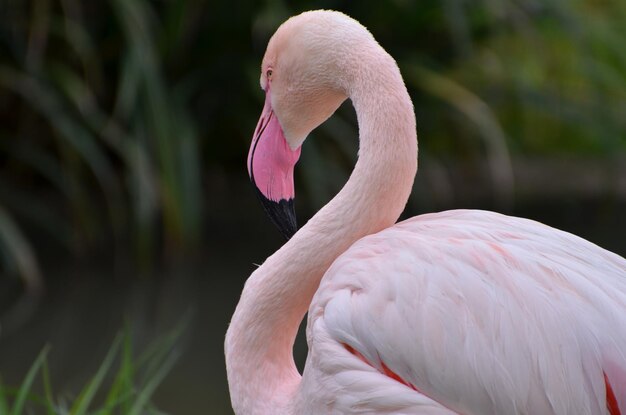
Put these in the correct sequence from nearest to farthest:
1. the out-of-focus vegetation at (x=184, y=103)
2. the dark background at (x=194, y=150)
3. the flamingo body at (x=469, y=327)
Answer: the flamingo body at (x=469, y=327) → the dark background at (x=194, y=150) → the out-of-focus vegetation at (x=184, y=103)

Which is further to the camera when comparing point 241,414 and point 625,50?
point 625,50

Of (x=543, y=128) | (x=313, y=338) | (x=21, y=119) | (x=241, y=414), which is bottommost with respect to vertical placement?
(x=543, y=128)

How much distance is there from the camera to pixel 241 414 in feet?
7.77

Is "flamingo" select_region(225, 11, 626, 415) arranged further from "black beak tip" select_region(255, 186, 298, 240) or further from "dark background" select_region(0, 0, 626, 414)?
Answer: "dark background" select_region(0, 0, 626, 414)

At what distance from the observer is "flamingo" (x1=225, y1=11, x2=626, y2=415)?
195 centimetres

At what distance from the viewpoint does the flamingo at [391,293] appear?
1.95 m

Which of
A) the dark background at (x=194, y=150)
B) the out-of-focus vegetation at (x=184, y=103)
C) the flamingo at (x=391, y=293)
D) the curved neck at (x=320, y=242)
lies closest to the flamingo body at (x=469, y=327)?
the flamingo at (x=391, y=293)

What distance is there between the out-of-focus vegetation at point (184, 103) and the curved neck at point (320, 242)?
3.12 m

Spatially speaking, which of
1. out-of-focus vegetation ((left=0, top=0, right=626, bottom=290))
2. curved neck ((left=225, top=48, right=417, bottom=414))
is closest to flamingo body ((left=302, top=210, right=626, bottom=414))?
curved neck ((left=225, top=48, right=417, bottom=414))

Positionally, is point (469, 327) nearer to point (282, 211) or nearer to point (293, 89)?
point (282, 211)

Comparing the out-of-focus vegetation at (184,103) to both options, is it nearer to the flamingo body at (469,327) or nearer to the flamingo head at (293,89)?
the flamingo head at (293,89)

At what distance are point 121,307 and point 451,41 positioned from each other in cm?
305

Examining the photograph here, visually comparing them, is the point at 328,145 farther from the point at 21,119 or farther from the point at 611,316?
the point at 611,316

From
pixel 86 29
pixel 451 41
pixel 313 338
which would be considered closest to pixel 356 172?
pixel 313 338
